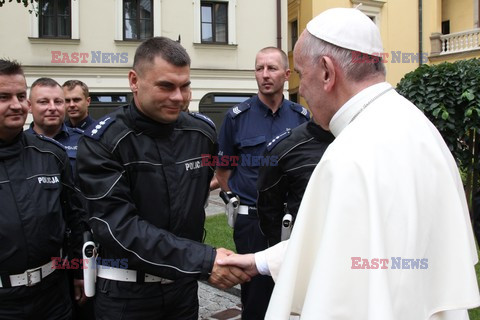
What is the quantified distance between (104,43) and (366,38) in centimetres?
1539

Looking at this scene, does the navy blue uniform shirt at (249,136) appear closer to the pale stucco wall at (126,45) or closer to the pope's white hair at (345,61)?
the pope's white hair at (345,61)

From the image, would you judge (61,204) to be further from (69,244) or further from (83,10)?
(83,10)

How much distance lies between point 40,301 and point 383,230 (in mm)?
2169

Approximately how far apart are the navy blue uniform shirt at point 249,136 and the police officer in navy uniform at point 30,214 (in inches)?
66.4

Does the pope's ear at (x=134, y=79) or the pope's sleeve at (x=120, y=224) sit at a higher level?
the pope's ear at (x=134, y=79)

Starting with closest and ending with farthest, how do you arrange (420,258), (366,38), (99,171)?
(420,258), (366,38), (99,171)

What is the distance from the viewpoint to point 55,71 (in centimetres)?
1542

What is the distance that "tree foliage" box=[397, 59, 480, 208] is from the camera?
5.66 m

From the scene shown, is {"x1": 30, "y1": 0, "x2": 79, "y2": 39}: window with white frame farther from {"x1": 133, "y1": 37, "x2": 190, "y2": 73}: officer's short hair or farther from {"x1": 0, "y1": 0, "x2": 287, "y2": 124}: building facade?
{"x1": 133, "y1": 37, "x2": 190, "y2": 73}: officer's short hair

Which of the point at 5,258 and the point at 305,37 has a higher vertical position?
the point at 305,37

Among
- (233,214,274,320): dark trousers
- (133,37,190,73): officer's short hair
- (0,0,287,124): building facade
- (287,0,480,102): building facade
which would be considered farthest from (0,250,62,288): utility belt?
(287,0,480,102): building facade

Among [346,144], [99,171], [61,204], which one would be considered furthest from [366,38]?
[61,204]

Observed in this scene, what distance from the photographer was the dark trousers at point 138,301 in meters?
2.51
